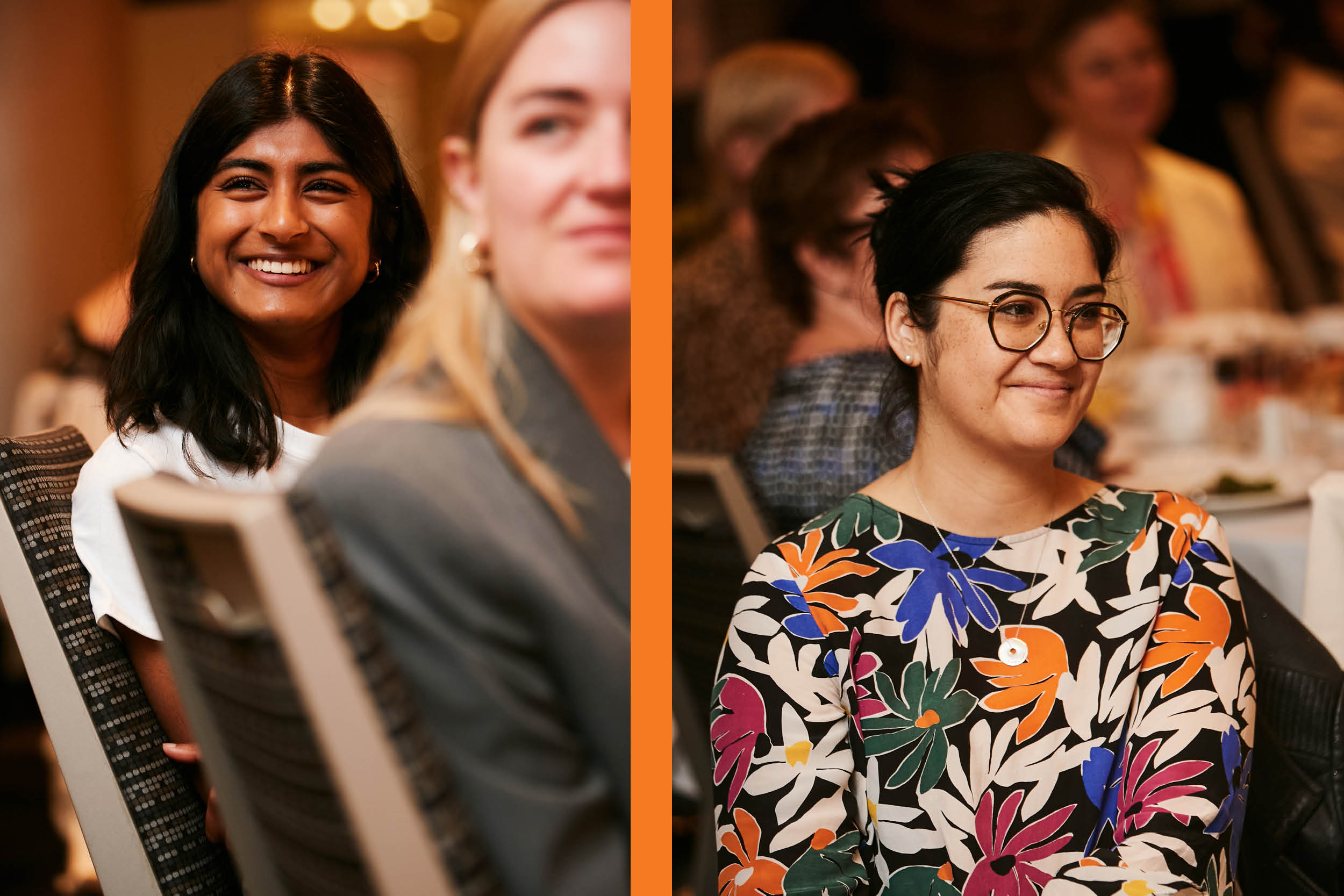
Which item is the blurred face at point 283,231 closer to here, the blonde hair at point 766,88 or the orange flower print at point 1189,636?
the orange flower print at point 1189,636

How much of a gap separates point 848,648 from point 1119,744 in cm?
32

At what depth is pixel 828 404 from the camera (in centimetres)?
219

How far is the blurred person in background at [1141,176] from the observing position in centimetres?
356

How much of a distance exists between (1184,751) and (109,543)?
126 cm

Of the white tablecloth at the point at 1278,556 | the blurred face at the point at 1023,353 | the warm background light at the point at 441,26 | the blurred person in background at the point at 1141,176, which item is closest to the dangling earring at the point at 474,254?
the warm background light at the point at 441,26

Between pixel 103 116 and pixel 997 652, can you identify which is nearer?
pixel 997 652

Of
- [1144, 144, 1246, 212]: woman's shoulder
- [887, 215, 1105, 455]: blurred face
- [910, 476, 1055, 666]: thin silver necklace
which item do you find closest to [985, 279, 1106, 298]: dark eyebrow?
[887, 215, 1105, 455]: blurred face

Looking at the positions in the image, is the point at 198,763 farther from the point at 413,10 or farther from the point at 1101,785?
the point at 1101,785

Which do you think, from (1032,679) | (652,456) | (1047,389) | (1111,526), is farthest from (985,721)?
(652,456)

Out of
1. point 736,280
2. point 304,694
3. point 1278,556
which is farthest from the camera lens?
point 736,280

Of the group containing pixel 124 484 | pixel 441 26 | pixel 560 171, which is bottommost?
pixel 124 484

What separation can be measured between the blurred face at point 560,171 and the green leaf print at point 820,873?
2.16 ft

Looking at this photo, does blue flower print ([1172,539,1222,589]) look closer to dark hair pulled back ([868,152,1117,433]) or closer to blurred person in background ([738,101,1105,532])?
dark hair pulled back ([868,152,1117,433])

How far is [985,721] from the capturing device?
1257 mm
